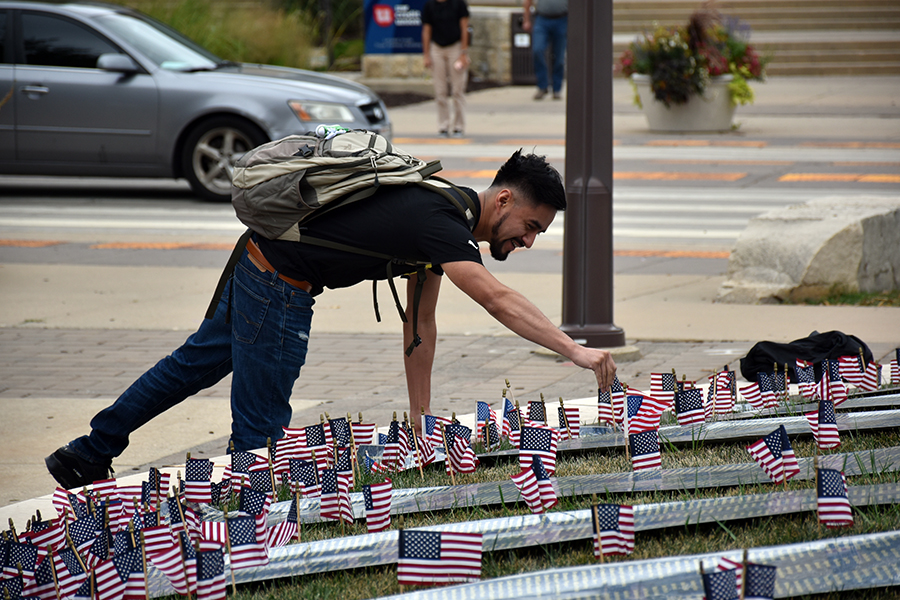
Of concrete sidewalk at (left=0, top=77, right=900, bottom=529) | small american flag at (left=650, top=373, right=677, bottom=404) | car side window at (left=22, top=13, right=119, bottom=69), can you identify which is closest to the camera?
small american flag at (left=650, top=373, right=677, bottom=404)

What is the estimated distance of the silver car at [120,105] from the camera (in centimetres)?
1238

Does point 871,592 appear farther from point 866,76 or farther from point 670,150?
point 866,76

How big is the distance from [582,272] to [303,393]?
182cm

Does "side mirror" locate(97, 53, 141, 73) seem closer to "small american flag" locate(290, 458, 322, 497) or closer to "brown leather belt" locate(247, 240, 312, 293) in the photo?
"brown leather belt" locate(247, 240, 312, 293)

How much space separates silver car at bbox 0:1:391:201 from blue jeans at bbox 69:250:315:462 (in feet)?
27.1

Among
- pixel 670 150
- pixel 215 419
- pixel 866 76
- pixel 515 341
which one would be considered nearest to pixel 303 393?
pixel 215 419

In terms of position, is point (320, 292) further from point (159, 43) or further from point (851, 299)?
point (159, 43)

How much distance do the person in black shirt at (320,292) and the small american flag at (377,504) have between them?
63 cm

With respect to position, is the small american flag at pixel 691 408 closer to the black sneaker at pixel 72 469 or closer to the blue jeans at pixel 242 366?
the blue jeans at pixel 242 366

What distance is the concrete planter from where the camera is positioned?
1772 centimetres

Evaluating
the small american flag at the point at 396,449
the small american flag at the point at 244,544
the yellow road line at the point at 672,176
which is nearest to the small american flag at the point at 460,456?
the small american flag at the point at 396,449

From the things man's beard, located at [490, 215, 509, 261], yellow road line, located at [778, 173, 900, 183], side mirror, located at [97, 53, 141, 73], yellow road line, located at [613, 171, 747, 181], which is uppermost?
side mirror, located at [97, 53, 141, 73]

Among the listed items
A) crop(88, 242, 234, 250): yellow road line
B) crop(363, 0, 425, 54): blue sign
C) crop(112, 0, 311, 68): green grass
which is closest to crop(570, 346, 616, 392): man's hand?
crop(88, 242, 234, 250): yellow road line

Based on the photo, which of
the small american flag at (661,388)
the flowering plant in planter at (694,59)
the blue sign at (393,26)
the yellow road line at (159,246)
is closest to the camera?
the small american flag at (661,388)
